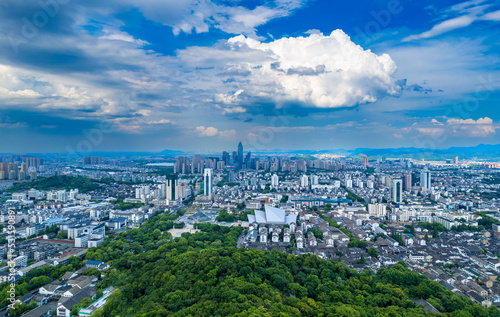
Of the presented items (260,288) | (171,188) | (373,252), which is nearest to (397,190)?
(373,252)

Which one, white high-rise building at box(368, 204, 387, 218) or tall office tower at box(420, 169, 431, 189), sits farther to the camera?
A: tall office tower at box(420, 169, 431, 189)

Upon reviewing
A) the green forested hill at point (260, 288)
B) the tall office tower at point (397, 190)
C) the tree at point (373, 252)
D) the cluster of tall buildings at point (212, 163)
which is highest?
the cluster of tall buildings at point (212, 163)

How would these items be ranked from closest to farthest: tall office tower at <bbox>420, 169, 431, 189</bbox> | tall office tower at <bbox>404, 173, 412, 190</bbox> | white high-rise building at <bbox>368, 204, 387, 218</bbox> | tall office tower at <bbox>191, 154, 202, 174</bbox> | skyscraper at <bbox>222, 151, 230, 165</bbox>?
white high-rise building at <bbox>368, 204, 387, 218</bbox>, tall office tower at <bbox>420, 169, 431, 189</bbox>, tall office tower at <bbox>404, 173, 412, 190</bbox>, tall office tower at <bbox>191, 154, 202, 174</bbox>, skyscraper at <bbox>222, 151, 230, 165</bbox>

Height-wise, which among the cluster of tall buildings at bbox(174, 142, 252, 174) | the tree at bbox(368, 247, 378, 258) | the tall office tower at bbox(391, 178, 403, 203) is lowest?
the tree at bbox(368, 247, 378, 258)

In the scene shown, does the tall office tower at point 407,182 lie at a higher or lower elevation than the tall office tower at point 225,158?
lower

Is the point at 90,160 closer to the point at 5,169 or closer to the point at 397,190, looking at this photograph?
the point at 5,169

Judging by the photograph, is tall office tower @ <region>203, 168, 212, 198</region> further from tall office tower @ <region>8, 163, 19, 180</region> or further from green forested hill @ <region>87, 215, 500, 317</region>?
tall office tower @ <region>8, 163, 19, 180</region>

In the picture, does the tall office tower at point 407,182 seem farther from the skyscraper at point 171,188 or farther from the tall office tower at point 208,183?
the skyscraper at point 171,188

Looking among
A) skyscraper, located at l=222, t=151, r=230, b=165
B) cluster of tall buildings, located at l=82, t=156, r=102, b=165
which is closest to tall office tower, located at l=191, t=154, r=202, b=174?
skyscraper, located at l=222, t=151, r=230, b=165

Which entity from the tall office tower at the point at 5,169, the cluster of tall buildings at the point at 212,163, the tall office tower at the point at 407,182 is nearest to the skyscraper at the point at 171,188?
the cluster of tall buildings at the point at 212,163
